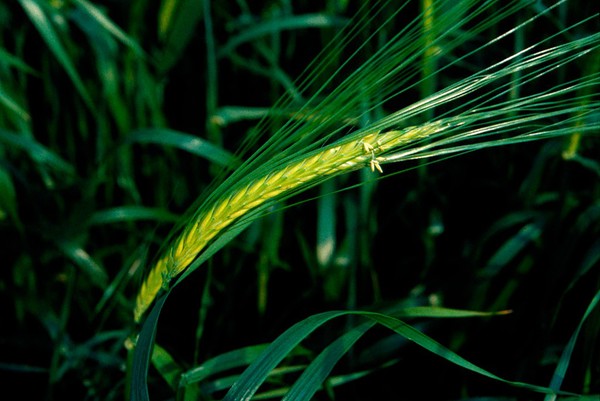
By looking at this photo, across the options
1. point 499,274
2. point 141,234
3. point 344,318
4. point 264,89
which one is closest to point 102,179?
point 141,234

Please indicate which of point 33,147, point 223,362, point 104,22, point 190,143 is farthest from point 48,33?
point 223,362

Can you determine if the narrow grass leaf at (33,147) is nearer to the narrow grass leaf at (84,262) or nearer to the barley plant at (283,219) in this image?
the barley plant at (283,219)

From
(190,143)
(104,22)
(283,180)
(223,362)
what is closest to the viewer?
(283,180)

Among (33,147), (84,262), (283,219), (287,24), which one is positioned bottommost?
(84,262)

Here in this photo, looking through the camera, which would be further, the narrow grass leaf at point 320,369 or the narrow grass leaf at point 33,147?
the narrow grass leaf at point 33,147

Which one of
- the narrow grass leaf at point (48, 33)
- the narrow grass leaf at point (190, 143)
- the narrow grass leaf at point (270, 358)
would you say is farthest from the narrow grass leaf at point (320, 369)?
the narrow grass leaf at point (48, 33)

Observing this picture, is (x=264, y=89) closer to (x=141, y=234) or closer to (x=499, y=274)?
(x=141, y=234)

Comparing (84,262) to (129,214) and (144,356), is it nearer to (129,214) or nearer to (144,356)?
(129,214)
